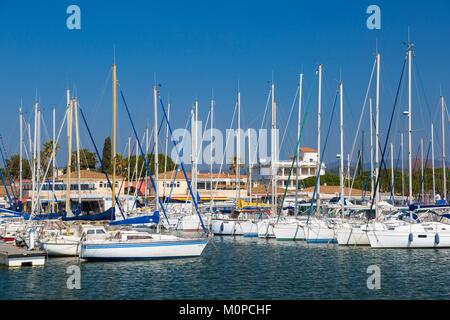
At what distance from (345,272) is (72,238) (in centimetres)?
1533

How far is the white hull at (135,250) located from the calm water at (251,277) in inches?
21.2

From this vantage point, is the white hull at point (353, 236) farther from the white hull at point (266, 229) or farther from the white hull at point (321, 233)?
the white hull at point (266, 229)

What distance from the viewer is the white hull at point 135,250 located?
3756 centimetres

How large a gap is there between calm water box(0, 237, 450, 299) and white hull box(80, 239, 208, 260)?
54 cm

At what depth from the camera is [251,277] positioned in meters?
33.9

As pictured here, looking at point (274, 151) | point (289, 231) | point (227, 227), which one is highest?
point (274, 151)

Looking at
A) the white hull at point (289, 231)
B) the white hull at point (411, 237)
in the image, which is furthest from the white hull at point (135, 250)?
the white hull at point (289, 231)

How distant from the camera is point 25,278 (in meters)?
32.7

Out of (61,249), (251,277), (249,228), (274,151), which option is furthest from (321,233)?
(61,249)

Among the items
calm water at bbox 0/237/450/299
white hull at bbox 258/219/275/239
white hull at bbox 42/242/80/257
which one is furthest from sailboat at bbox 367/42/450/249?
white hull at bbox 42/242/80/257

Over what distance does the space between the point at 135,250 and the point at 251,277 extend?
729 cm

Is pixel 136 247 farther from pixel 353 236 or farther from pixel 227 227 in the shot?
pixel 227 227
